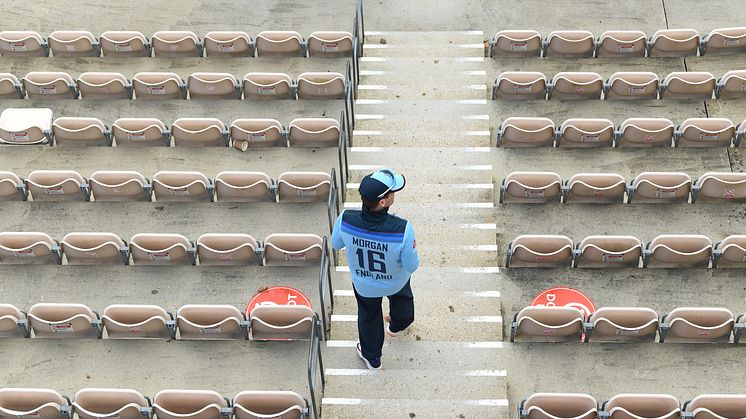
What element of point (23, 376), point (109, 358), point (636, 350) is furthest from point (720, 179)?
point (23, 376)

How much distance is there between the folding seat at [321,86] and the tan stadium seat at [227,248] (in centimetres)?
323

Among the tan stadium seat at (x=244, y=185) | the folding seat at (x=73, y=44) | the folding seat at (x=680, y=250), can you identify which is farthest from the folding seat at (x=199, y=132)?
the folding seat at (x=680, y=250)

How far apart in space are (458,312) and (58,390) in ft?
14.4

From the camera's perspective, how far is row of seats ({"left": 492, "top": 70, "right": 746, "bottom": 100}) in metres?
11.1

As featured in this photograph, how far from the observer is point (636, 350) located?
26.7ft

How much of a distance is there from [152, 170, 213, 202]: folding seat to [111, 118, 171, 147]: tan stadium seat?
109 centimetres

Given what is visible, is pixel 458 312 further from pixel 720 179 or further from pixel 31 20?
pixel 31 20

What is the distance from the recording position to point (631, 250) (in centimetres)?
876

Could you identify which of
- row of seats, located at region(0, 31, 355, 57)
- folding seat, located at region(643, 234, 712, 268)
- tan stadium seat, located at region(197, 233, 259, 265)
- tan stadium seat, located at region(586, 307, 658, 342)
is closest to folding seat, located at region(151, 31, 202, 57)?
row of seats, located at region(0, 31, 355, 57)

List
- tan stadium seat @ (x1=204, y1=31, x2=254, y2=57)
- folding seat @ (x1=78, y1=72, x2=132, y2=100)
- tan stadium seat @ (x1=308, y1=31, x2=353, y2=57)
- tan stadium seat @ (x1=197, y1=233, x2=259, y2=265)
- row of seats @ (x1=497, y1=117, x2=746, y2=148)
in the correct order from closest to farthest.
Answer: tan stadium seat @ (x1=197, y1=233, x2=259, y2=265) → row of seats @ (x1=497, y1=117, x2=746, y2=148) → folding seat @ (x1=78, y1=72, x2=132, y2=100) → tan stadium seat @ (x1=308, y1=31, x2=353, y2=57) → tan stadium seat @ (x1=204, y1=31, x2=254, y2=57)

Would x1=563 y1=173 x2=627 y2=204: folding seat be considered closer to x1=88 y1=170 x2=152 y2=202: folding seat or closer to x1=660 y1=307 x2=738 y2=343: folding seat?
x1=660 y1=307 x2=738 y2=343: folding seat

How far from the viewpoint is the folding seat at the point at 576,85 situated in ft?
36.6

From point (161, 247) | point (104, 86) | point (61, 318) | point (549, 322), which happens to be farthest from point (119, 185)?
point (549, 322)

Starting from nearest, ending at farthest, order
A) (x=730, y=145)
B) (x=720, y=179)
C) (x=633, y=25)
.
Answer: (x=720, y=179) → (x=730, y=145) → (x=633, y=25)
